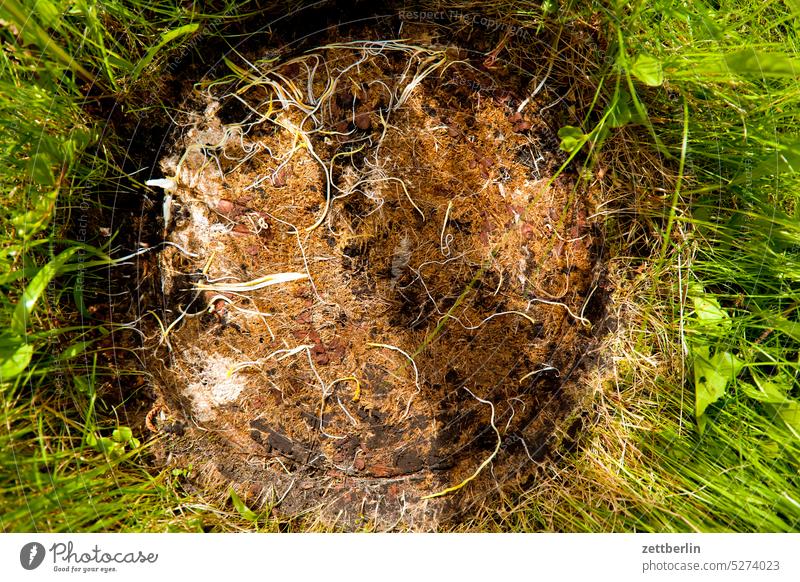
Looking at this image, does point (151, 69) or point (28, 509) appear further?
point (151, 69)

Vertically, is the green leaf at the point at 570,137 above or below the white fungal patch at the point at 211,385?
above

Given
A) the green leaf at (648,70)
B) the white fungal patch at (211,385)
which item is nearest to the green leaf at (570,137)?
the green leaf at (648,70)

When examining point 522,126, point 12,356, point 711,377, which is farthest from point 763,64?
point 12,356

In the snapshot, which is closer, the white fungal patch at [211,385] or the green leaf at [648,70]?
the green leaf at [648,70]

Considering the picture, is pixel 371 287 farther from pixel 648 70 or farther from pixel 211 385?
pixel 648 70

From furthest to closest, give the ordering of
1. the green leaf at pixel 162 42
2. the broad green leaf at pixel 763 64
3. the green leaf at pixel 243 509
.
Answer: the green leaf at pixel 243 509 < the green leaf at pixel 162 42 < the broad green leaf at pixel 763 64

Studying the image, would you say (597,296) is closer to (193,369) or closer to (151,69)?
(193,369)

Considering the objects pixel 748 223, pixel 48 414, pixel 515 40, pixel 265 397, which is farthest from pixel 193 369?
pixel 748 223

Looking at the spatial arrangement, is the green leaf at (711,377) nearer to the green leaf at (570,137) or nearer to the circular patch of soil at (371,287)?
the circular patch of soil at (371,287)
